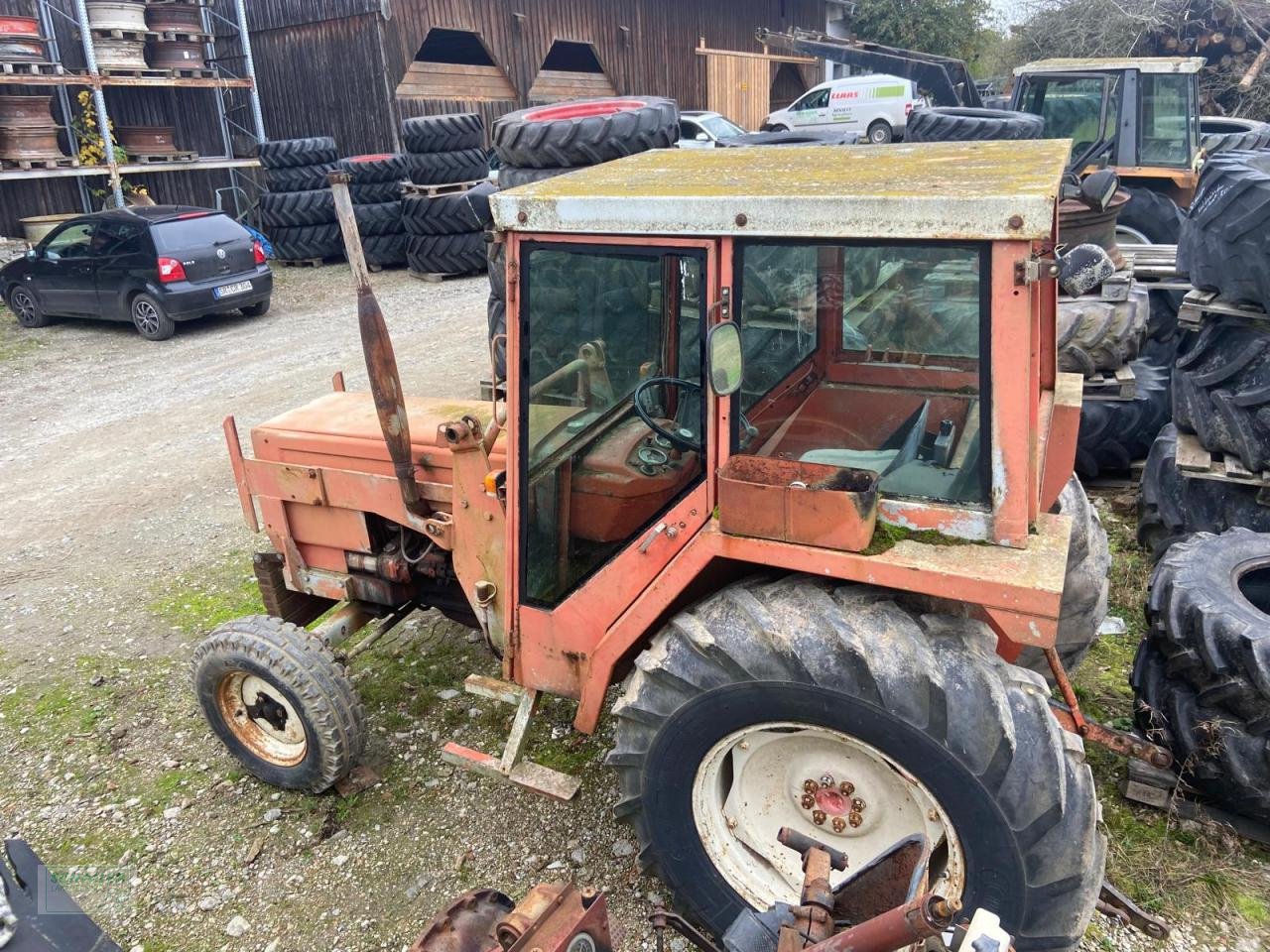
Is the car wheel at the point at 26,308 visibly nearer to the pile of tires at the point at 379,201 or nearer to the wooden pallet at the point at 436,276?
the pile of tires at the point at 379,201

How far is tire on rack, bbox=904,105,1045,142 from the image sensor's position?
866cm

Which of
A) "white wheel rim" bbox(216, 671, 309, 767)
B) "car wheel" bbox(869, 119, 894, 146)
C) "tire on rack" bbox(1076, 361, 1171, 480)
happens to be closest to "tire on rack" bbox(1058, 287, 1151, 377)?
"tire on rack" bbox(1076, 361, 1171, 480)

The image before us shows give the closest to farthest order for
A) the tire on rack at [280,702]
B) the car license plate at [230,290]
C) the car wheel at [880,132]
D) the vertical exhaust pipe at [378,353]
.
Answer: the vertical exhaust pipe at [378,353] → the tire on rack at [280,702] → the car license plate at [230,290] → the car wheel at [880,132]

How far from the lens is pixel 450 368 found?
8867 mm

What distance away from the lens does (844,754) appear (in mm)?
2459

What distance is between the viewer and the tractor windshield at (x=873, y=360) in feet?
7.14

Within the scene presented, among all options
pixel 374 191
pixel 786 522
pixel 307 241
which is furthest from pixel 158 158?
pixel 786 522

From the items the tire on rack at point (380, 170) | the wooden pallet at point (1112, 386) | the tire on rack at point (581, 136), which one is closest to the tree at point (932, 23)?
the tire on rack at point (380, 170)

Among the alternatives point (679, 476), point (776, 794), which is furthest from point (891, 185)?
point (776, 794)

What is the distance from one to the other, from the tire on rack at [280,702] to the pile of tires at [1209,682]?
9.02 feet

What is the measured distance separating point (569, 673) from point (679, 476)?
0.80 metres

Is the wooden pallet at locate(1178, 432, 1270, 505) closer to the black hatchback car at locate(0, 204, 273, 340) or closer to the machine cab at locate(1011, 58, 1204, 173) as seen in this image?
the machine cab at locate(1011, 58, 1204, 173)

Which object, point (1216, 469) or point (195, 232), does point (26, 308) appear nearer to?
point (195, 232)

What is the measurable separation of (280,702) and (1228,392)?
4.41 m
